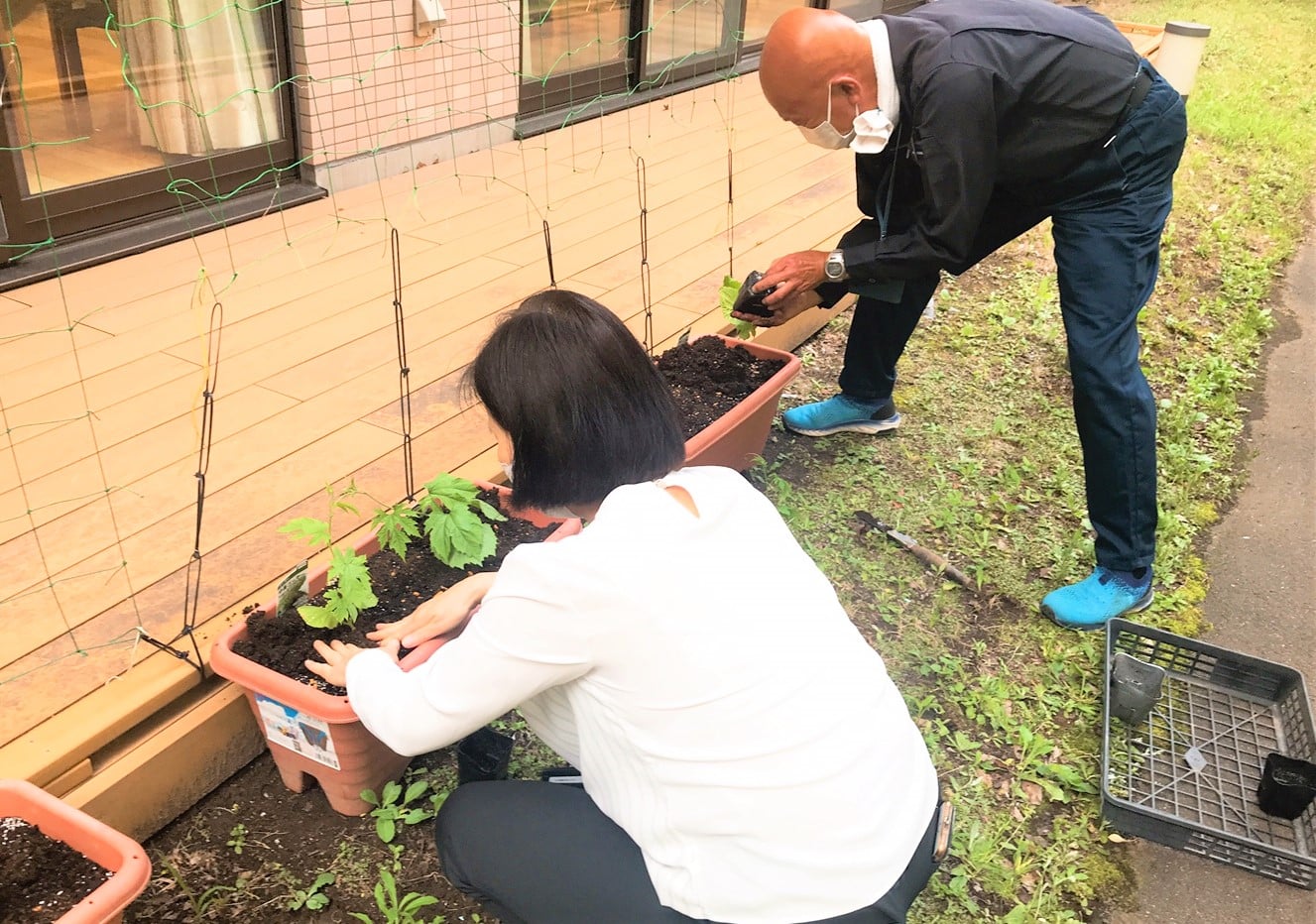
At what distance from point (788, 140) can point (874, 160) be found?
2.85 m

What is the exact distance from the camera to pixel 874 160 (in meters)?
2.34

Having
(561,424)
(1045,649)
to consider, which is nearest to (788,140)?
(1045,649)

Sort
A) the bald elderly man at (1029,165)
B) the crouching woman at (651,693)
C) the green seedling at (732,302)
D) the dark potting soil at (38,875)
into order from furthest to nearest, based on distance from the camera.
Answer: the green seedling at (732,302), the bald elderly man at (1029,165), the dark potting soil at (38,875), the crouching woman at (651,693)

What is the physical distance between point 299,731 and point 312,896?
0.25 metres

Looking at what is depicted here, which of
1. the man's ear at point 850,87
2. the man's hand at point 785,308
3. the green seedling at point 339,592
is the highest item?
the man's ear at point 850,87

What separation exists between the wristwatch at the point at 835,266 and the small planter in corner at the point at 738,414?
0.32 meters

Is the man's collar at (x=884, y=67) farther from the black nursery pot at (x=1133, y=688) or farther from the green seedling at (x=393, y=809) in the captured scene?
the green seedling at (x=393, y=809)

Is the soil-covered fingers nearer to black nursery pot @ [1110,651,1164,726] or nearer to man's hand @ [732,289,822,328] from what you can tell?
man's hand @ [732,289,822,328]

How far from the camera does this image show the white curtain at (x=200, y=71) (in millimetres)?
3301

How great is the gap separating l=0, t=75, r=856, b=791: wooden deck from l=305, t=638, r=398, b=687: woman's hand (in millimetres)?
292

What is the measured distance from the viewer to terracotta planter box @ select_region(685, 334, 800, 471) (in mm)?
2295

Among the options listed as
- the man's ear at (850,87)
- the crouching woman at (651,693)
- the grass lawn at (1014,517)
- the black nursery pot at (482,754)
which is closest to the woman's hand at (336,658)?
the crouching woman at (651,693)

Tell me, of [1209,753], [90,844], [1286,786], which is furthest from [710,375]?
[90,844]

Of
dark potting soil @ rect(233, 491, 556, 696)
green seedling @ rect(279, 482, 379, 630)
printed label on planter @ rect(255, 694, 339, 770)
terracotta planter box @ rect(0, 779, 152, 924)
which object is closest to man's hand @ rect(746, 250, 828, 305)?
dark potting soil @ rect(233, 491, 556, 696)
